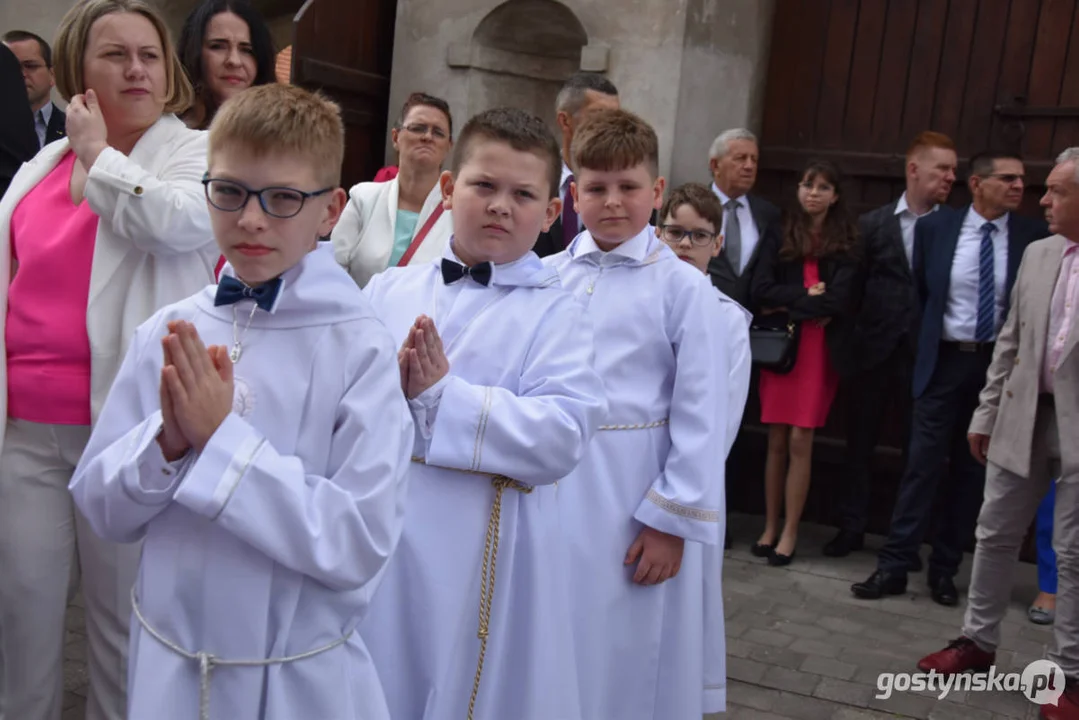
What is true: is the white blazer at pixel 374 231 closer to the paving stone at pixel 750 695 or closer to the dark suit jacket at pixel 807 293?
the paving stone at pixel 750 695

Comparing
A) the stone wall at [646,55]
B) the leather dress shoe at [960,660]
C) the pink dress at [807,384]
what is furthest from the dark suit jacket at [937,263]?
the leather dress shoe at [960,660]

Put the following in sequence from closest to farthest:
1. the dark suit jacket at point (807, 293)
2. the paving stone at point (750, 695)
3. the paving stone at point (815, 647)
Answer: the paving stone at point (750, 695), the paving stone at point (815, 647), the dark suit jacket at point (807, 293)

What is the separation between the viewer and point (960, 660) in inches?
169

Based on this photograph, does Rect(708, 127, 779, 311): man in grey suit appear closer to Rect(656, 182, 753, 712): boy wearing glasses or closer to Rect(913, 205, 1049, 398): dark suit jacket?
Rect(913, 205, 1049, 398): dark suit jacket

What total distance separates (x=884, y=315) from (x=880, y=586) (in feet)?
4.41

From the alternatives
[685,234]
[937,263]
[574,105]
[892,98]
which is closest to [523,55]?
[574,105]

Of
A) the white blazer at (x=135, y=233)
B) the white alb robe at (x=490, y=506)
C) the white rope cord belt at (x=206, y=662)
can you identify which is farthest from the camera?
the white blazer at (x=135, y=233)

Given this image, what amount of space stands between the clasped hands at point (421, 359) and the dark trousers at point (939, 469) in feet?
12.1

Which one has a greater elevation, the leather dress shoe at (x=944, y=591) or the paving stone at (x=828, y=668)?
the leather dress shoe at (x=944, y=591)

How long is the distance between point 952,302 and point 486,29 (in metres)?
3.14

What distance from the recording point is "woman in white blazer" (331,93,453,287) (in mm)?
3645

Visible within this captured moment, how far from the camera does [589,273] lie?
10.3 feet

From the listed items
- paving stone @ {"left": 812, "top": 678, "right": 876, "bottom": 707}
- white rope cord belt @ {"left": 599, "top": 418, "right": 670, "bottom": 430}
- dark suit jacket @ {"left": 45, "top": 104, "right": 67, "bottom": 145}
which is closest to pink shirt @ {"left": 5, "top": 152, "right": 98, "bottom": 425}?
white rope cord belt @ {"left": 599, "top": 418, "right": 670, "bottom": 430}

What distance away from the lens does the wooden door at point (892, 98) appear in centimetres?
582
